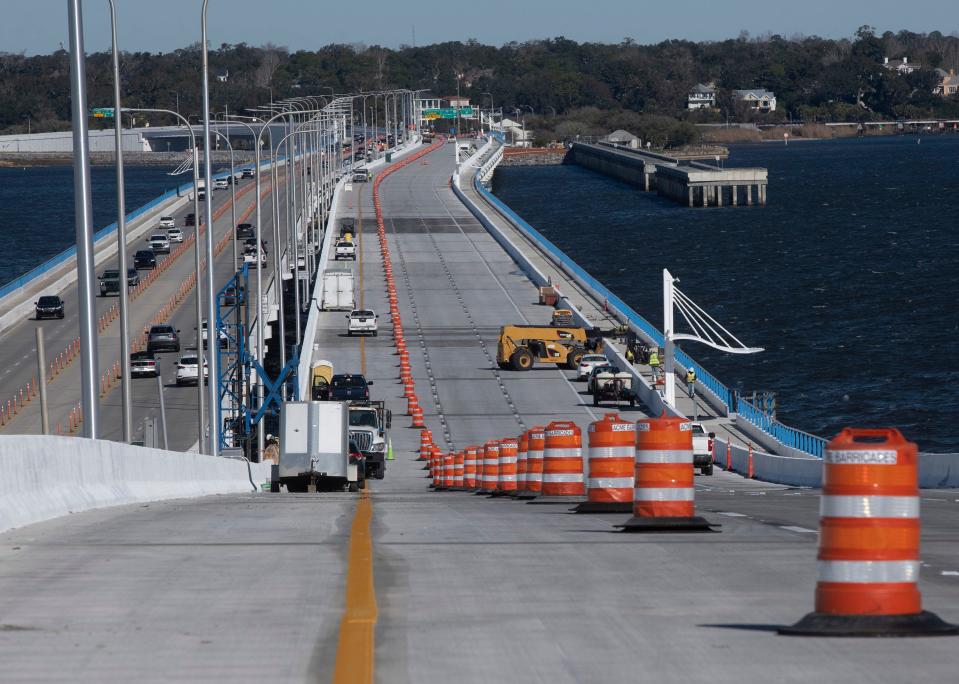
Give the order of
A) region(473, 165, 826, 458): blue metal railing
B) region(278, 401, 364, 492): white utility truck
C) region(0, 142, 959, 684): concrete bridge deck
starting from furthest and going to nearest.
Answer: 1. region(473, 165, 826, 458): blue metal railing
2. region(278, 401, 364, 492): white utility truck
3. region(0, 142, 959, 684): concrete bridge deck

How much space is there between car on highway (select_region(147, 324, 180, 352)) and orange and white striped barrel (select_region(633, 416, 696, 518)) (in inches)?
2643

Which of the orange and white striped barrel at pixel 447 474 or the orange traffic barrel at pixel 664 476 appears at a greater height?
the orange traffic barrel at pixel 664 476

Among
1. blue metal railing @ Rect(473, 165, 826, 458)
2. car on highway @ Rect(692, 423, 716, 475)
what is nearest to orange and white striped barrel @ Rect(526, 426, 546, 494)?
blue metal railing @ Rect(473, 165, 826, 458)

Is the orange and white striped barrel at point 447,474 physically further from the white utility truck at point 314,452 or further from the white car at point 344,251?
the white car at point 344,251

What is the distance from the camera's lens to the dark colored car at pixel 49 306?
8894 cm

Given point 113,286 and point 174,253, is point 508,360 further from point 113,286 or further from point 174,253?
point 174,253

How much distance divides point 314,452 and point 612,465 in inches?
718

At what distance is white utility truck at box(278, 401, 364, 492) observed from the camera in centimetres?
3459

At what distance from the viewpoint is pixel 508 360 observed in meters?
71.6

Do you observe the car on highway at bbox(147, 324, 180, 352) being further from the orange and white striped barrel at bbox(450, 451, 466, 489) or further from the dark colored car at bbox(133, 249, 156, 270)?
the orange and white striped barrel at bbox(450, 451, 466, 489)

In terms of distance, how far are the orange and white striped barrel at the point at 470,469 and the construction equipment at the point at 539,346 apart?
36368 millimetres

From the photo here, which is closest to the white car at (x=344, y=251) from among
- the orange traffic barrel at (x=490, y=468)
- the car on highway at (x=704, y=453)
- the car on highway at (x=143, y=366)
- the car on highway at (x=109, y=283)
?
the car on highway at (x=109, y=283)

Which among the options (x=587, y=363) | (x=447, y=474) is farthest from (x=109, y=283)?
(x=447, y=474)

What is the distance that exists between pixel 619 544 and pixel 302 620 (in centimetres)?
Result: 431
